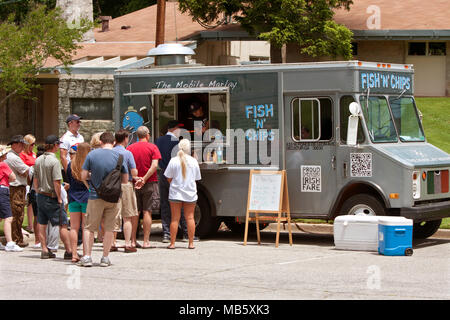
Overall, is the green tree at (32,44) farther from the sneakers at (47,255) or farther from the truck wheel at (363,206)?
the truck wheel at (363,206)

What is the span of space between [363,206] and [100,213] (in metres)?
4.43

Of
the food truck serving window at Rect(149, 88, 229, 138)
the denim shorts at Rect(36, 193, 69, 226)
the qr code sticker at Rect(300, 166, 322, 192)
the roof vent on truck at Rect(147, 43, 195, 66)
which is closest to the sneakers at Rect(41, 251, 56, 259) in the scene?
the denim shorts at Rect(36, 193, 69, 226)

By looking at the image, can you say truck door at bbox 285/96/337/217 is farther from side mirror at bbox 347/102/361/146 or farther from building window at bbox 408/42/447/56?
building window at bbox 408/42/447/56

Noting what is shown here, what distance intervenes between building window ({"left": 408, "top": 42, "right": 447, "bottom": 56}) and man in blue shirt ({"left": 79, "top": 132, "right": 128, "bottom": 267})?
84.8 feet

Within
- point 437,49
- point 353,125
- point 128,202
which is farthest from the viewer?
point 437,49

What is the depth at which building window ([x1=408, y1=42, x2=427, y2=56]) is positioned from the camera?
3494 centimetres

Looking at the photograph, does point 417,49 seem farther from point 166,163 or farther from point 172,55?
point 166,163

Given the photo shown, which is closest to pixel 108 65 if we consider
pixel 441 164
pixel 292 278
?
pixel 441 164

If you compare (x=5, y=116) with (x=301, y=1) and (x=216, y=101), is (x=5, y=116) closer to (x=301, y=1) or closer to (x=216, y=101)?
(x=301, y=1)

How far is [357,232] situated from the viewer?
12.9 meters

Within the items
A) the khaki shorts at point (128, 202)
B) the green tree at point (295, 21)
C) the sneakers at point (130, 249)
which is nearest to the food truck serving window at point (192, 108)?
the khaki shorts at point (128, 202)

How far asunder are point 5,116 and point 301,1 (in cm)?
1487

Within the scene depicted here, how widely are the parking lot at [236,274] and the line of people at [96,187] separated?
0.35m

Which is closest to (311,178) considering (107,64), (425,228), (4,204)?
(425,228)
